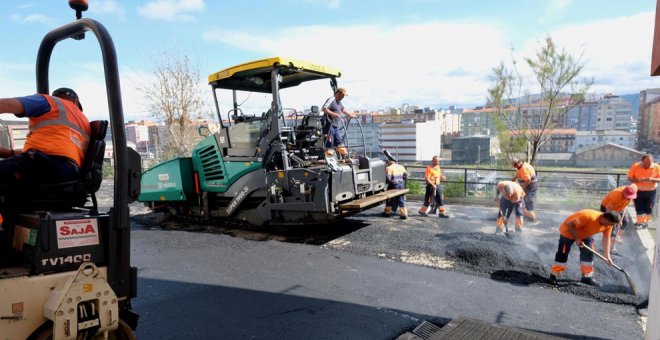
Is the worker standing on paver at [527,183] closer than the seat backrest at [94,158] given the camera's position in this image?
No

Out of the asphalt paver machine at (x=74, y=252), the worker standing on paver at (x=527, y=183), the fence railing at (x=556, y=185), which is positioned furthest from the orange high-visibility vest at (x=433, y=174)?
the asphalt paver machine at (x=74, y=252)

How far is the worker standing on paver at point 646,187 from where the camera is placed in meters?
7.78

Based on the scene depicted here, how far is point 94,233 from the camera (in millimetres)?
2326

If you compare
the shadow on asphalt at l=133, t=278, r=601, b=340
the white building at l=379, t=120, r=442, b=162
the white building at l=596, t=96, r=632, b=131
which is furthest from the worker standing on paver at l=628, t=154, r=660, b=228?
the white building at l=596, t=96, r=632, b=131

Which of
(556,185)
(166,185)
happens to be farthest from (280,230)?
(556,185)

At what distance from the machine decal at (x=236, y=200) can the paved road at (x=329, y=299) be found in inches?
45.4

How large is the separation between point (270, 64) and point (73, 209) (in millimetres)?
4214

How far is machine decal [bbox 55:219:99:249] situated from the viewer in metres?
2.21

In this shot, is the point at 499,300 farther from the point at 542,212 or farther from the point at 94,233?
the point at 542,212

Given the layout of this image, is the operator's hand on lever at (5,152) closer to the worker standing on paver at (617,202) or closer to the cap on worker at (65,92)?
the cap on worker at (65,92)

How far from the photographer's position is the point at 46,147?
2.38 metres

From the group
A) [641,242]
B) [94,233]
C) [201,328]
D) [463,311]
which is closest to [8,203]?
[94,233]

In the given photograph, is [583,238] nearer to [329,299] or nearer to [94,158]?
[329,299]

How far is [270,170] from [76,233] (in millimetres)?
4497
